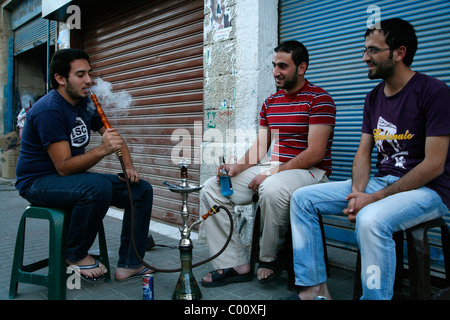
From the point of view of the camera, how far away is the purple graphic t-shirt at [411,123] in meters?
2.10

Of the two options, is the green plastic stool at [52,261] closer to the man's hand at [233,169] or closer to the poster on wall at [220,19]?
the man's hand at [233,169]

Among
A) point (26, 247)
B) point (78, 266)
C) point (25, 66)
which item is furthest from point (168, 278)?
point (25, 66)

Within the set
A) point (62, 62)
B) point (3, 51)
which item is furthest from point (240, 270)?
point (3, 51)

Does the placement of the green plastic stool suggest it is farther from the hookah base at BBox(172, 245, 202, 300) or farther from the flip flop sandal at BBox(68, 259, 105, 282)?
the hookah base at BBox(172, 245, 202, 300)

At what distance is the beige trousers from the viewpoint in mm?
2625

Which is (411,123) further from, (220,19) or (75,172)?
(220,19)

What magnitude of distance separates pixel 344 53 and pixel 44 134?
2554mm

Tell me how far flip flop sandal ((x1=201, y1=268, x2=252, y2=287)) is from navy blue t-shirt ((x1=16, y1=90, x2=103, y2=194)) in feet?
4.66

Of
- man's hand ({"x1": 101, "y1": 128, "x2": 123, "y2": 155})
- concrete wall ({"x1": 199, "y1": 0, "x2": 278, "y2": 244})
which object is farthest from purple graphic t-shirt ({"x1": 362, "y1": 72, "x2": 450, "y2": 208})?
man's hand ({"x1": 101, "y1": 128, "x2": 123, "y2": 155})

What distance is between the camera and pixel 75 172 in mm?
2756

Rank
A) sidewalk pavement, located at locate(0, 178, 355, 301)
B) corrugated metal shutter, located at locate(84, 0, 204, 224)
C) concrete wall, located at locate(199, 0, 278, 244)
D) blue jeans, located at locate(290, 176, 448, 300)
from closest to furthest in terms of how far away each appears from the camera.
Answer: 1. blue jeans, located at locate(290, 176, 448, 300)
2. sidewalk pavement, located at locate(0, 178, 355, 301)
3. concrete wall, located at locate(199, 0, 278, 244)
4. corrugated metal shutter, located at locate(84, 0, 204, 224)

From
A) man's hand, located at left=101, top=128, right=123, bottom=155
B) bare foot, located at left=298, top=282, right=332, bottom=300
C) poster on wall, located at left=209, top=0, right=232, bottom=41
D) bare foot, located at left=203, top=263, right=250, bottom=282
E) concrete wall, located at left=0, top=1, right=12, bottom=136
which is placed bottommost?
bare foot, located at left=203, top=263, right=250, bottom=282

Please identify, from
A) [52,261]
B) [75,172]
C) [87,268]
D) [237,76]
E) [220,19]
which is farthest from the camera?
[220,19]
